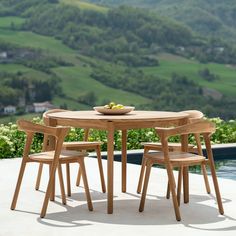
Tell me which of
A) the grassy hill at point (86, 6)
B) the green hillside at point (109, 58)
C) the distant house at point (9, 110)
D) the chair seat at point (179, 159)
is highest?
the grassy hill at point (86, 6)

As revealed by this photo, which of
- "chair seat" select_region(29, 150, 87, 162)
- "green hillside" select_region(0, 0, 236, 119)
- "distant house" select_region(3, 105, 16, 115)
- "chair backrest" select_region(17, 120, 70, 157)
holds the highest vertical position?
"chair backrest" select_region(17, 120, 70, 157)

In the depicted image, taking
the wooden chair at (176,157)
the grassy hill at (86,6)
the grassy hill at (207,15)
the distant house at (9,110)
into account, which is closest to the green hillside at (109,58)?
the grassy hill at (86,6)

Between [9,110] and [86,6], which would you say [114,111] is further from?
[86,6]

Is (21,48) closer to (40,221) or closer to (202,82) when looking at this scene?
(202,82)

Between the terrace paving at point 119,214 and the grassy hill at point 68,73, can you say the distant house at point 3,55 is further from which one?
the terrace paving at point 119,214

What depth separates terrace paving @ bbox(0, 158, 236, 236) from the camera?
4094 millimetres

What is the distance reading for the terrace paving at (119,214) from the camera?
409cm

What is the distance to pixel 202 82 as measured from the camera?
51.4 metres

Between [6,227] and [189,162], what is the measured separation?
132 centimetres

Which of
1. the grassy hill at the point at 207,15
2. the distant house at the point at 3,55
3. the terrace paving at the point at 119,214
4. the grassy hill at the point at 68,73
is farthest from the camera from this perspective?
the grassy hill at the point at 207,15

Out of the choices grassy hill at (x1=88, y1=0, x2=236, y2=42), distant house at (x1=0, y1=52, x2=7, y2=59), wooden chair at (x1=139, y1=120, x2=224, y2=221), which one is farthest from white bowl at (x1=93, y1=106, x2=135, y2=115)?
grassy hill at (x1=88, y1=0, x2=236, y2=42)

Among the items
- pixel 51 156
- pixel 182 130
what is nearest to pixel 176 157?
pixel 182 130

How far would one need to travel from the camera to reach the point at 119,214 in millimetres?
4637

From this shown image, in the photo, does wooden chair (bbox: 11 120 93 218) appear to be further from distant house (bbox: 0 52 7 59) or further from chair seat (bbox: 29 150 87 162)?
distant house (bbox: 0 52 7 59)
